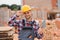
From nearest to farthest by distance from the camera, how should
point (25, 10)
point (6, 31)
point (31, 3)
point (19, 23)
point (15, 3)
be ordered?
point (6, 31), point (25, 10), point (19, 23), point (31, 3), point (15, 3)

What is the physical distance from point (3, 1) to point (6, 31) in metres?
17.8

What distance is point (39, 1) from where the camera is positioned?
18109 millimetres

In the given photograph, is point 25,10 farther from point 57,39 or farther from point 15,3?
point 15,3

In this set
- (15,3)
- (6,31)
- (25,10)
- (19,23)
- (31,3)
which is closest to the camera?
(6,31)

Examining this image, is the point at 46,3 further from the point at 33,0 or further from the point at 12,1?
the point at 12,1

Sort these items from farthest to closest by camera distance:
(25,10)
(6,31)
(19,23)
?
(19,23) → (25,10) → (6,31)

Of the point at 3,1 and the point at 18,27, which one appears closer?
the point at 18,27

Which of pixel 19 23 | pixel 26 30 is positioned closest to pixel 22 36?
pixel 26 30

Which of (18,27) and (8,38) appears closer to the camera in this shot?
(8,38)

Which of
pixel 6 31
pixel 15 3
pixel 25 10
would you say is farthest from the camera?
pixel 15 3

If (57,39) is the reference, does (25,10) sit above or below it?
above

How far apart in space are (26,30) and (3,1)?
17715mm

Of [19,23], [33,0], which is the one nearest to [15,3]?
[33,0]

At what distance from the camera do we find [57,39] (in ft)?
10.3
